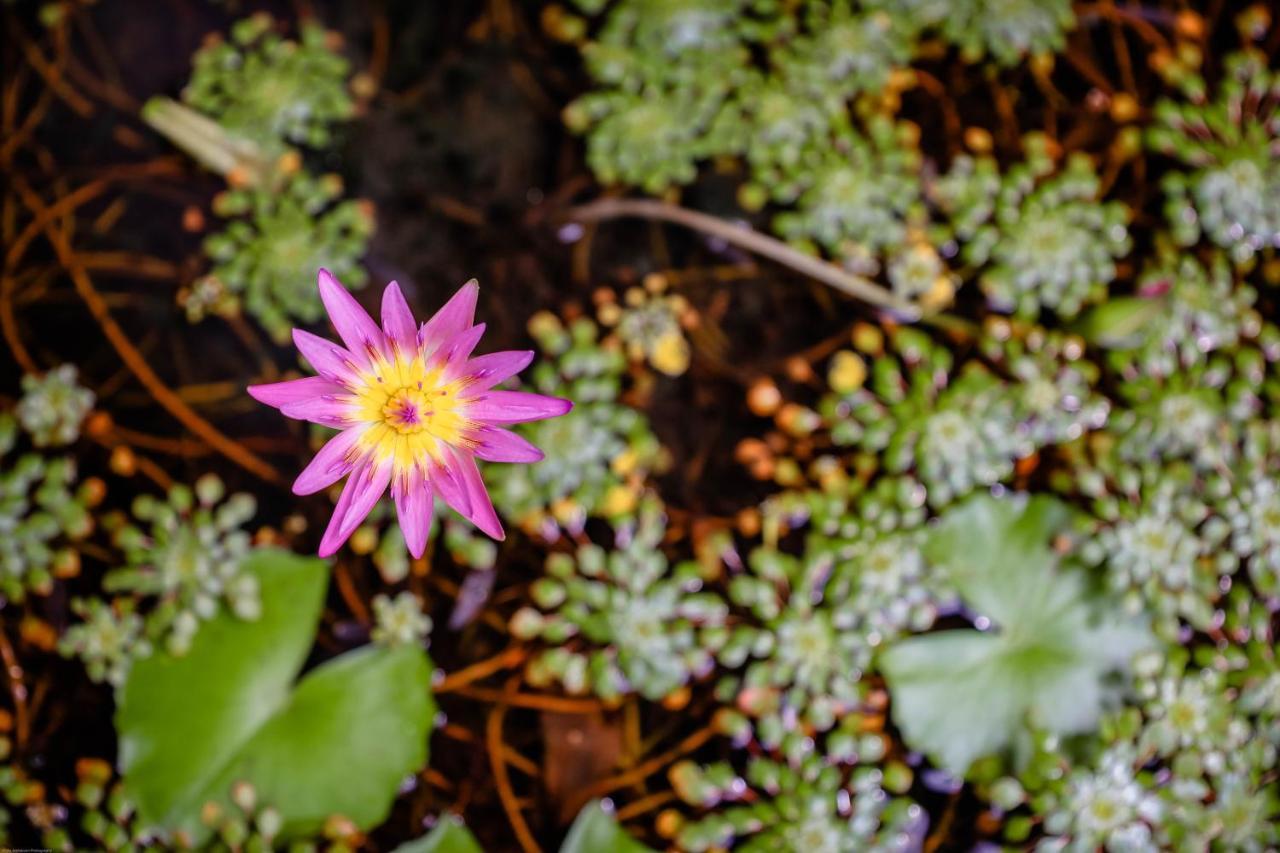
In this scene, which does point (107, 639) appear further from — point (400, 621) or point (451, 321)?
point (451, 321)

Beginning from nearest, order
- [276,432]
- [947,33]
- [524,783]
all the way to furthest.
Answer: [524,783], [276,432], [947,33]

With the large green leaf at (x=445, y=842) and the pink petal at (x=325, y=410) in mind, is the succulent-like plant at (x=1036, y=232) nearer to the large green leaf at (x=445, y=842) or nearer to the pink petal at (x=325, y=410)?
the pink petal at (x=325, y=410)

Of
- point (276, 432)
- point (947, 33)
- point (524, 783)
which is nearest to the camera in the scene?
point (524, 783)

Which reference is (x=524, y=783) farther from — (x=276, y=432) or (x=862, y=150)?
(x=862, y=150)

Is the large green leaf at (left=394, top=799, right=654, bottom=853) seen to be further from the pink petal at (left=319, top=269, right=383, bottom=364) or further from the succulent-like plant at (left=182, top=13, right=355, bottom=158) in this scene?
the succulent-like plant at (left=182, top=13, right=355, bottom=158)

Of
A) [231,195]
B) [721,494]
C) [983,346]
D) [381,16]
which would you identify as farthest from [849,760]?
[381,16]
